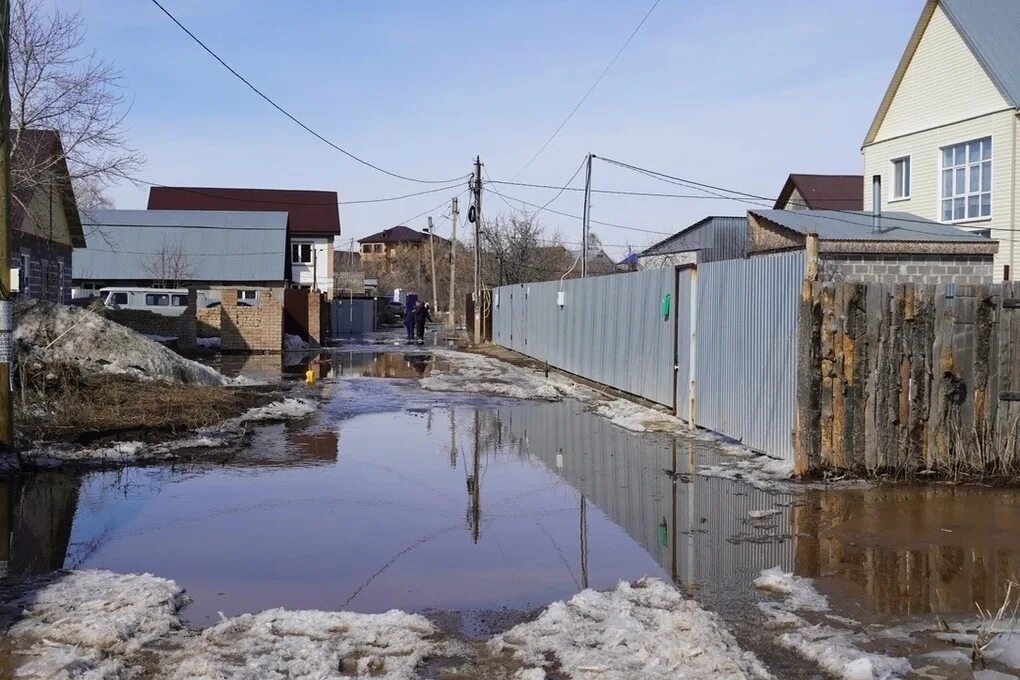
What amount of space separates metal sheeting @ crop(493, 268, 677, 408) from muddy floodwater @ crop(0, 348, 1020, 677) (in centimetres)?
343

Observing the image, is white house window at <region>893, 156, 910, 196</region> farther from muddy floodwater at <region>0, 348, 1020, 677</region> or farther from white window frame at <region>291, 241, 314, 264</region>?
white window frame at <region>291, 241, 314, 264</region>

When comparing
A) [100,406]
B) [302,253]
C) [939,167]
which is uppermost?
[939,167]

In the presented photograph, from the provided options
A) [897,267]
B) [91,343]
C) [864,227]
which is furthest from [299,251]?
[91,343]

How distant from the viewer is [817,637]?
5.64 m

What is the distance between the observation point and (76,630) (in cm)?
547

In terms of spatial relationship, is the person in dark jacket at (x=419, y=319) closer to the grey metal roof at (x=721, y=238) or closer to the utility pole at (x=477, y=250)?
the utility pole at (x=477, y=250)

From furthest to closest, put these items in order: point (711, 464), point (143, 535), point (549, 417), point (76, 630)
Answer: point (549, 417), point (711, 464), point (143, 535), point (76, 630)

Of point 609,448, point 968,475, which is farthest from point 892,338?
point 609,448

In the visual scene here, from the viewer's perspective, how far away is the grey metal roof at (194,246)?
174ft

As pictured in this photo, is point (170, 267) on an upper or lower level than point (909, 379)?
upper

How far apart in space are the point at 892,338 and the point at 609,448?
3.96 meters

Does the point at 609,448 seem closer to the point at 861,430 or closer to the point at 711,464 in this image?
the point at 711,464

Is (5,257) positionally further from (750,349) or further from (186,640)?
(750,349)

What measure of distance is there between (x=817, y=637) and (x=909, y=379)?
17.0 ft
